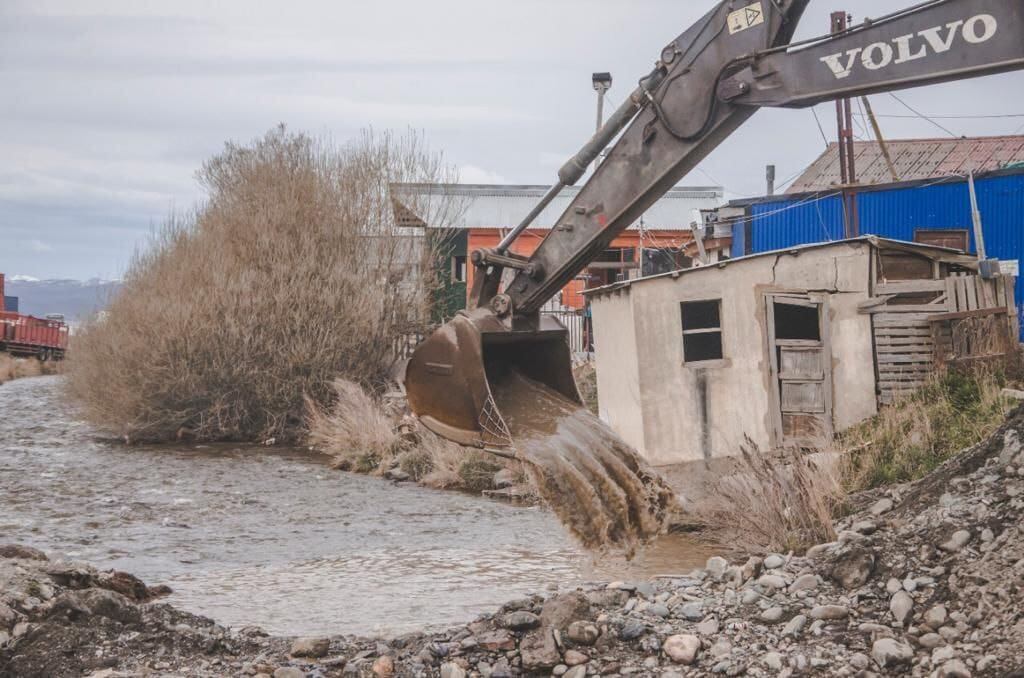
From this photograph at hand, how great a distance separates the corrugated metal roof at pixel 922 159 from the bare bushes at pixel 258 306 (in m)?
10.0

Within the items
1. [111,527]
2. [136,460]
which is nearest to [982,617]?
[111,527]

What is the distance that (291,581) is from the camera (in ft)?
37.4

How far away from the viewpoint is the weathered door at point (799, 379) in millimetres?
14008

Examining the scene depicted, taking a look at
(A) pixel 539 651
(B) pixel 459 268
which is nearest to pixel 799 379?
(A) pixel 539 651

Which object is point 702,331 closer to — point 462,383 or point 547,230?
point 462,383

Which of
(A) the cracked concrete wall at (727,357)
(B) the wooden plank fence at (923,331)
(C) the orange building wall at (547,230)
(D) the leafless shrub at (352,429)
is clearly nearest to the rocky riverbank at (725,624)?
(B) the wooden plank fence at (923,331)

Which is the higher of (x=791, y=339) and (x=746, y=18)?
(x=746, y=18)

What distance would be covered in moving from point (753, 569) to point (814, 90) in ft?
10.8

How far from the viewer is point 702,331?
1505 cm

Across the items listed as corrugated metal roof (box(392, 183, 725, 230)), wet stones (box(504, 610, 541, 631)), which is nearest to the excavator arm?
wet stones (box(504, 610, 541, 631))

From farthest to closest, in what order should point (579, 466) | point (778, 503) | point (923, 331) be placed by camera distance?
point (923, 331), point (778, 503), point (579, 466)

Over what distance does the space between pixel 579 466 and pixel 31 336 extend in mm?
39918

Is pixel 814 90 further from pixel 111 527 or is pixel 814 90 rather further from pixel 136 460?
pixel 136 460

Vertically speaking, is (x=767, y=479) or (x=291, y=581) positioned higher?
(x=767, y=479)
